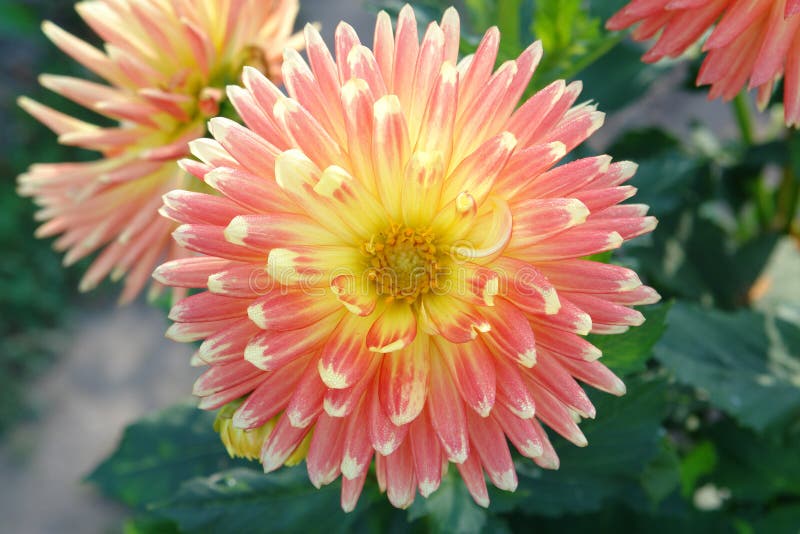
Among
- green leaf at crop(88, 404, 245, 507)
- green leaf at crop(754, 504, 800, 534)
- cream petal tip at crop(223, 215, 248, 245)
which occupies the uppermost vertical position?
cream petal tip at crop(223, 215, 248, 245)

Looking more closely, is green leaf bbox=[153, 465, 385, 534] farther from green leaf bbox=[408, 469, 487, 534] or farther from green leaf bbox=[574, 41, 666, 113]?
green leaf bbox=[574, 41, 666, 113]

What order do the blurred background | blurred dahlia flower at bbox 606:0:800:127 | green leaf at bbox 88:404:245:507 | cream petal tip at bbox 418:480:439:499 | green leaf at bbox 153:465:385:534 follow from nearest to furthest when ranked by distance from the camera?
cream petal tip at bbox 418:480:439:499 < blurred dahlia flower at bbox 606:0:800:127 < green leaf at bbox 153:465:385:534 < green leaf at bbox 88:404:245:507 < the blurred background

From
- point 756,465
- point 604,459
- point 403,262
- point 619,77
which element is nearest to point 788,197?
point 619,77

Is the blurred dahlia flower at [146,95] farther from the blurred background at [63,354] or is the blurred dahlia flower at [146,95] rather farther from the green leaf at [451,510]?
the blurred background at [63,354]

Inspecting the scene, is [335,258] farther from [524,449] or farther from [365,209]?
[524,449]

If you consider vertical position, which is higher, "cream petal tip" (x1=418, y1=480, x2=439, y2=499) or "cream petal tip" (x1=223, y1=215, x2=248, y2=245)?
"cream petal tip" (x1=223, y1=215, x2=248, y2=245)

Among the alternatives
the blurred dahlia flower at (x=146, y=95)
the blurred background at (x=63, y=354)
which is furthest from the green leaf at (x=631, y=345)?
the blurred background at (x=63, y=354)

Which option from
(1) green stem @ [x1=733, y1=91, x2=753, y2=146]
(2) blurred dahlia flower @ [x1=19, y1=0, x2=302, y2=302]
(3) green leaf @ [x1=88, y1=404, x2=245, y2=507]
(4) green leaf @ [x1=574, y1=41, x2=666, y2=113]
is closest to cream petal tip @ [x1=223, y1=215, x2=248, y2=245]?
(2) blurred dahlia flower @ [x1=19, y1=0, x2=302, y2=302]
